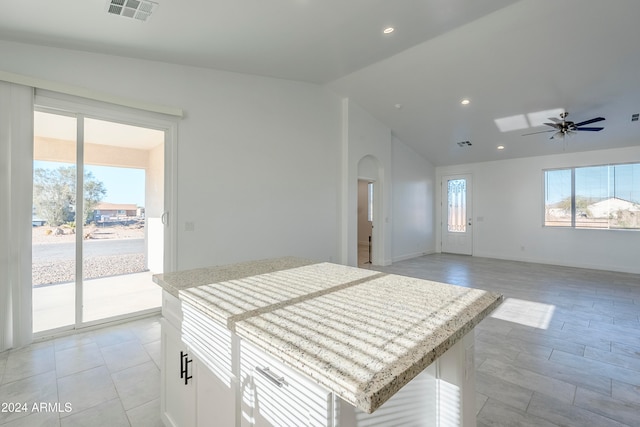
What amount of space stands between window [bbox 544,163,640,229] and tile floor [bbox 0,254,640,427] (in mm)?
3187

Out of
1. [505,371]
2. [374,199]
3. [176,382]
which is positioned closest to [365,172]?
[374,199]

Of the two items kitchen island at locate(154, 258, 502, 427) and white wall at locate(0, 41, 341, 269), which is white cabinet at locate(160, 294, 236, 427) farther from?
white wall at locate(0, 41, 341, 269)

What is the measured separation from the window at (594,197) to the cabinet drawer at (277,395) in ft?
27.2

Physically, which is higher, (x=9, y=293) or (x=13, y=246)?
(x=13, y=246)

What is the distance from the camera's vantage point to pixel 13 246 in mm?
2586

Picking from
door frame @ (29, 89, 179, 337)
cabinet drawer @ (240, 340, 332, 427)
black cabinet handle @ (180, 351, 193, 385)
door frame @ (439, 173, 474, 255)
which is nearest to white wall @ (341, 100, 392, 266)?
door frame @ (439, 173, 474, 255)

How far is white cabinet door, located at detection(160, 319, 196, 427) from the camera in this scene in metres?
1.35

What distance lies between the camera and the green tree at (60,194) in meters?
2.82

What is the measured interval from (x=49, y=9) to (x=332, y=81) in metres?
3.81

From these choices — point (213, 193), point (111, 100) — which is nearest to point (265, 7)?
point (111, 100)

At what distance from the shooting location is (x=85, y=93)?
291 cm

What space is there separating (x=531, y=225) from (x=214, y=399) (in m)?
8.34

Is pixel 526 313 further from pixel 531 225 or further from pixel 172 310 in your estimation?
pixel 531 225

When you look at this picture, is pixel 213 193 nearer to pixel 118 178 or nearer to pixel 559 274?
pixel 118 178
